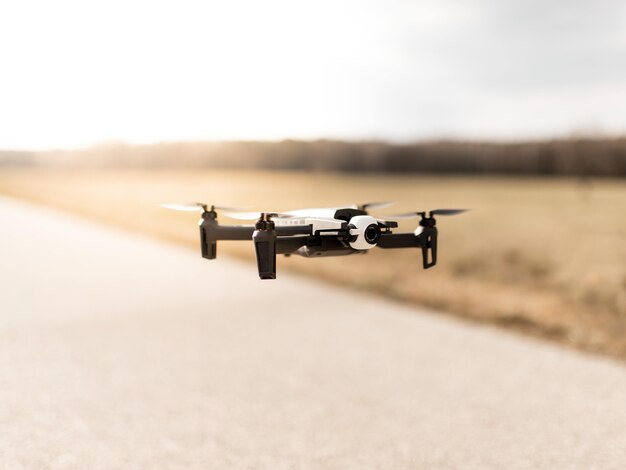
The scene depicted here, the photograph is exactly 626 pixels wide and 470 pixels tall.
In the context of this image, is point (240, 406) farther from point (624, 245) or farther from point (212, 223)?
point (624, 245)

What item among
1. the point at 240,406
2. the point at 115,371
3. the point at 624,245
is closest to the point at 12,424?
the point at 115,371

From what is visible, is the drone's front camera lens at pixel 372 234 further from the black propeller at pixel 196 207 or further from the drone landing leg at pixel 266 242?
the black propeller at pixel 196 207

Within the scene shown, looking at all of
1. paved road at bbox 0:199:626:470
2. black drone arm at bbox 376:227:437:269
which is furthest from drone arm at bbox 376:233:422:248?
paved road at bbox 0:199:626:470

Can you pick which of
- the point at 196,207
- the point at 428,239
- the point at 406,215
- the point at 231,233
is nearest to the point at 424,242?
the point at 428,239

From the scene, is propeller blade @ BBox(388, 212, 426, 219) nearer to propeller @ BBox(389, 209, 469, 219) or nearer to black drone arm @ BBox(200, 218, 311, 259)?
propeller @ BBox(389, 209, 469, 219)

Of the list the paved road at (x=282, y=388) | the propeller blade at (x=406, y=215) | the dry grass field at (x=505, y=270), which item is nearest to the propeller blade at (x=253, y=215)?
the propeller blade at (x=406, y=215)

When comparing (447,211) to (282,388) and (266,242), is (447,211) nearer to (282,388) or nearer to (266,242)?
(266,242)
